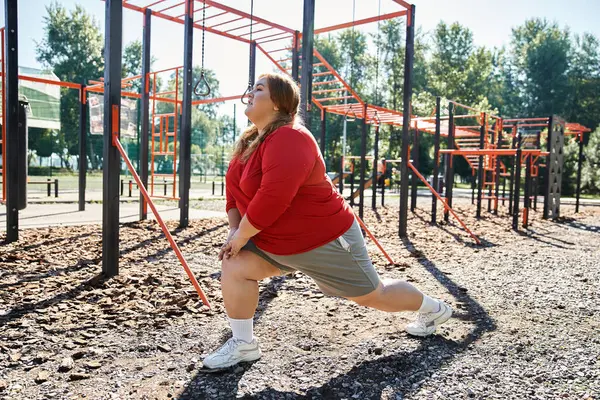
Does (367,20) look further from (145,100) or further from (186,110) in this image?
(145,100)

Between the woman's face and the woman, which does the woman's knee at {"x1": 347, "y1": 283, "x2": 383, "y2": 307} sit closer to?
the woman

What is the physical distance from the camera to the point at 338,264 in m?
2.24

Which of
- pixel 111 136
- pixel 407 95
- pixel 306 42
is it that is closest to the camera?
pixel 111 136

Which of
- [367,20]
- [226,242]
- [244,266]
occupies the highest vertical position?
[367,20]

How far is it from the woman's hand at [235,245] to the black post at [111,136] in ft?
7.00

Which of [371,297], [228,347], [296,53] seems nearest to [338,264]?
[371,297]

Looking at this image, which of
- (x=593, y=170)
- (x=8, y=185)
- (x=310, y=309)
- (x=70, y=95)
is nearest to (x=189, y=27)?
(x=8, y=185)

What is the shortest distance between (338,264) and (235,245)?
0.48 m

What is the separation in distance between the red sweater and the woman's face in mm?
182

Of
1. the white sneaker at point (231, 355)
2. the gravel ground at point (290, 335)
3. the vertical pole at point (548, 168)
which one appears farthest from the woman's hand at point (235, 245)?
the vertical pole at point (548, 168)

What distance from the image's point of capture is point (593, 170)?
23.2m

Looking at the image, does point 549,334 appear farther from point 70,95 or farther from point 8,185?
point 70,95

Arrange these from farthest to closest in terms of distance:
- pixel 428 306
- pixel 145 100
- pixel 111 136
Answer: pixel 145 100 < pixel 111 136 < pixel 428 306

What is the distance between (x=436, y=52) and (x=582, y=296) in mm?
40155
